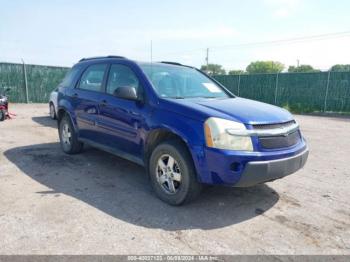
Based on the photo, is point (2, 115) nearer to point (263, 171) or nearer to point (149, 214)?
point (149, 214)

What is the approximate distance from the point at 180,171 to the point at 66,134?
11.1 feet

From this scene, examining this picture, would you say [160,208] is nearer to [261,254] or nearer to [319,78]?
[261,254]

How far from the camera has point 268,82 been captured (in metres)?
17.4

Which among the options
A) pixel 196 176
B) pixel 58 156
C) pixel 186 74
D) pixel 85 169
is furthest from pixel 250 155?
pixel 58 156

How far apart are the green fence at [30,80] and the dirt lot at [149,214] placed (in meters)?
12.6

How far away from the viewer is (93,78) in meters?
5.13

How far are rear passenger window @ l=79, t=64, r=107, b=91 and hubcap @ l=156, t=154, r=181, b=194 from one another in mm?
1887

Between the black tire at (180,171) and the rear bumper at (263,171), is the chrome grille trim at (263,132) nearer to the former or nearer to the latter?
the rear bumper at (263,171)

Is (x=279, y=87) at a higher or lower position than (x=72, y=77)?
lower

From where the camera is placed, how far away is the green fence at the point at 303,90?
1484cm

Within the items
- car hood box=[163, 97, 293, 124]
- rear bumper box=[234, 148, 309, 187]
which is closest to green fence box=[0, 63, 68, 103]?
car hood box=[163, 97, 293, 124]

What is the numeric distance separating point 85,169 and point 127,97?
71.9 inches

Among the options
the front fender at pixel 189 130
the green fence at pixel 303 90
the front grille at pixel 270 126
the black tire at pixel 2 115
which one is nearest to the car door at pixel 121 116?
the front fender at pixel 189 130

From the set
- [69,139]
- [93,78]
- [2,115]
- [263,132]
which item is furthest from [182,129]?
[2,115]
